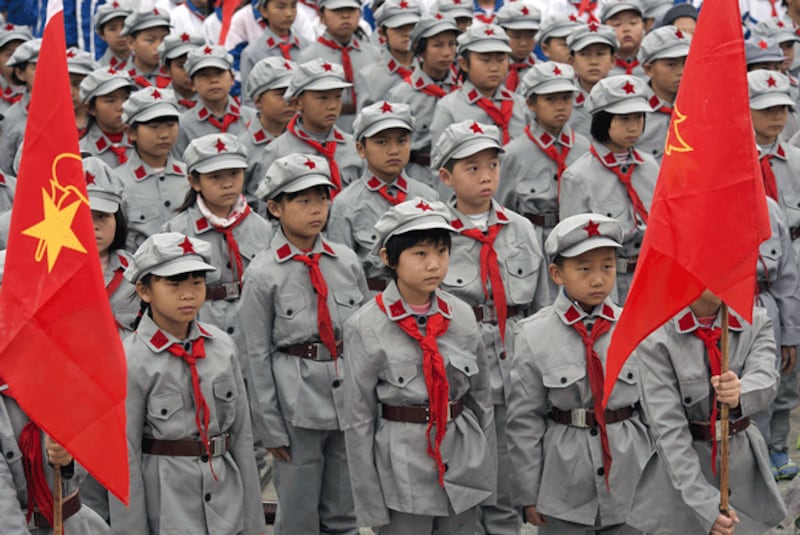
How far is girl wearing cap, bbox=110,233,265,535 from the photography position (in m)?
6.35

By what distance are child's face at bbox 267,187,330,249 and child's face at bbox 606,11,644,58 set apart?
5.46 meters

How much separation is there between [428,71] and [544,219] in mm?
2507

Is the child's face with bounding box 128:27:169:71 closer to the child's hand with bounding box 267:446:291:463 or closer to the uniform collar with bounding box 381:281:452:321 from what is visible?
the child's hand with bounding box 267:446:291:463

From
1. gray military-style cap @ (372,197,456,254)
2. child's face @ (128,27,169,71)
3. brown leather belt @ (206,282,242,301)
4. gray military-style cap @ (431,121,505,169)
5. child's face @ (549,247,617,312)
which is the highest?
child's face @ (128,27,169,71)

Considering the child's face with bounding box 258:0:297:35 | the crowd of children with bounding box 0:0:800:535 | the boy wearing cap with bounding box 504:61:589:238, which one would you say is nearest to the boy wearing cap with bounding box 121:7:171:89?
the child's face with bounding box 258:0:297:35

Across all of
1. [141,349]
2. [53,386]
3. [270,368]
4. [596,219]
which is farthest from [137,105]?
[53,386]

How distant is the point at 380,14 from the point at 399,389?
20.4 feet

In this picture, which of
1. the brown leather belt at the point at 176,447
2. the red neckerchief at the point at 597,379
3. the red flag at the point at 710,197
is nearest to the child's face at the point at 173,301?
the brown leather belt at the point at 176,447

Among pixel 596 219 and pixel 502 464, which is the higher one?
pixel 596 219

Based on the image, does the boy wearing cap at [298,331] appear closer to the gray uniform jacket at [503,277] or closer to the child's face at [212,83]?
the gray uniform jacket at [503,277]

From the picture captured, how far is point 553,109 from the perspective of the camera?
9.52m

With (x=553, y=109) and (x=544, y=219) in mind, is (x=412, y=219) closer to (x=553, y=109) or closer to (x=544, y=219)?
(x=544, y=219)

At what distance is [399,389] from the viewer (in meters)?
6.52

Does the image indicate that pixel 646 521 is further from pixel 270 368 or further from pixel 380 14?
pixel 380 14
